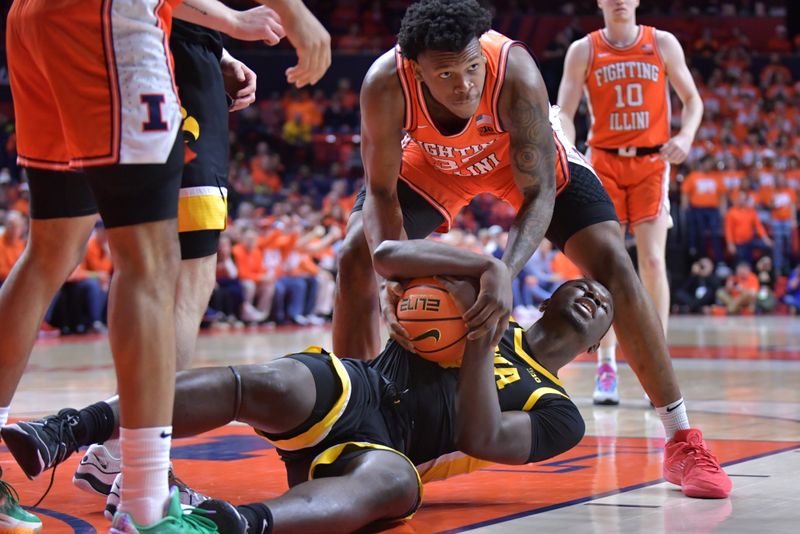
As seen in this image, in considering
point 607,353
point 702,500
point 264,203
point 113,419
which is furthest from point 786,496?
point 264,203

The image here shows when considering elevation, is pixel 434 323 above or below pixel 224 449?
above

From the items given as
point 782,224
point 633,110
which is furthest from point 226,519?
point 782,224

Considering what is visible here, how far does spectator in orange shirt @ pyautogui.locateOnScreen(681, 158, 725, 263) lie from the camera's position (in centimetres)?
1772

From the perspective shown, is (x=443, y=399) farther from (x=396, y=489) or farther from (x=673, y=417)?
(x=673, y=417)

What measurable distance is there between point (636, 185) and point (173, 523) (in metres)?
4.57

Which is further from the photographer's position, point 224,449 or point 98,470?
point 224,449

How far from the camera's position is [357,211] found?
454cm

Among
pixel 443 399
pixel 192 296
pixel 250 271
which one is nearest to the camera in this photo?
pixel 443 399

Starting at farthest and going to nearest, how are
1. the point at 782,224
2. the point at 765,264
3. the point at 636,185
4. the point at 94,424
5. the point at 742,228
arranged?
the point at 782,224 → the point at 742,228 → the point at 765,264 → the point at 636,185 → the point at 94,424

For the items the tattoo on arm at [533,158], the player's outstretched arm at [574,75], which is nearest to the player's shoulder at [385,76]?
the tattoo on arm at [533,158]

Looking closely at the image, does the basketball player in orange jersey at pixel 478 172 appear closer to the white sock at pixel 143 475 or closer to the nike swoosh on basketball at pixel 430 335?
the nike swoosh on basketball at pixel 430 335

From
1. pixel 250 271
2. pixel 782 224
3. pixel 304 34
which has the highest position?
pixel 304 34

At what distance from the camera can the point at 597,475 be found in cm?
394

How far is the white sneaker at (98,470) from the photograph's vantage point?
3537mm
